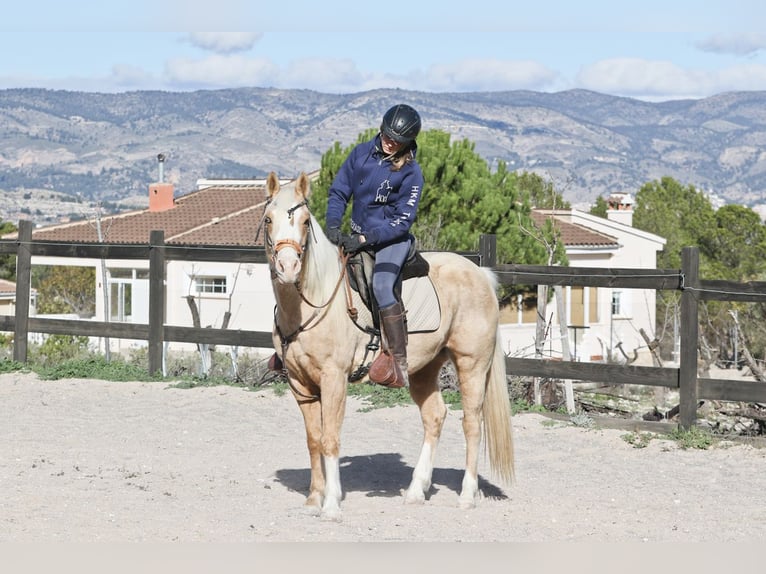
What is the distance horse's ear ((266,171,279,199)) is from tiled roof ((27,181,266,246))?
84.0 feet

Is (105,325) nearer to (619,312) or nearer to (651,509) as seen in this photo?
(651,509)

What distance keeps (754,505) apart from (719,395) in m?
2.24

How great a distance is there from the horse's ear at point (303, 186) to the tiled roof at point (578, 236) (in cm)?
3040

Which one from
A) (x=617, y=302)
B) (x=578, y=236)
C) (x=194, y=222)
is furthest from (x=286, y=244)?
(x=617, y=302)

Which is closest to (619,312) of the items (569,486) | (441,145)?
(441,145)

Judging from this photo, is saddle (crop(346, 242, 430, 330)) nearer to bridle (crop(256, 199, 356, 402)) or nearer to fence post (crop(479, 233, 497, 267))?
bridle (crop(256, 199, 356, 402))

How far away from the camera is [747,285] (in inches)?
376

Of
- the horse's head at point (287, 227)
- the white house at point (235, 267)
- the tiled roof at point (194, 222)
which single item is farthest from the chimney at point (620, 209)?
the horse's head at point (287, 227)

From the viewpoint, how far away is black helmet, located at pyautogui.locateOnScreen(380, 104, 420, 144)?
22.8 ft

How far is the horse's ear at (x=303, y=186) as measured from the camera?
6.49 m

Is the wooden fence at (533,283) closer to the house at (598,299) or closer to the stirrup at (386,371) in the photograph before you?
the stirrup at (386,371)

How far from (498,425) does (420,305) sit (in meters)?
1.04

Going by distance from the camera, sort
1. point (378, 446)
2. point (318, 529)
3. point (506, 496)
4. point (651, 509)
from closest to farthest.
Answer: point (318, 529), point (651, 509), point (506, 496), point (378, 446)

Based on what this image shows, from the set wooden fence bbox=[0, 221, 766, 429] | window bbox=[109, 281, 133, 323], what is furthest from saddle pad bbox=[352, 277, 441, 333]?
window bbox=[109, 281, 133, 323]
